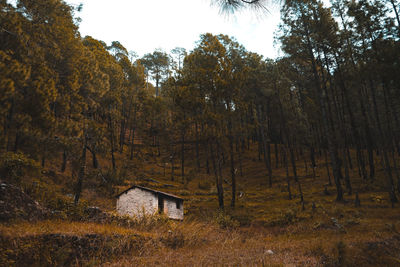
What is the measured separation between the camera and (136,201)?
1947 cm

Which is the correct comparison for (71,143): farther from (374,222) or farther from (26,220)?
(374,222)

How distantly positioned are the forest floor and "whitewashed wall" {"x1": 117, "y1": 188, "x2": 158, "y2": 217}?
1154 millimetres

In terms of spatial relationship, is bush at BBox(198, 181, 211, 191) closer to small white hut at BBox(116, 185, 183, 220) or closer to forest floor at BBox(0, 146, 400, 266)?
forest floor at BBox(0, 146, 400, 266)

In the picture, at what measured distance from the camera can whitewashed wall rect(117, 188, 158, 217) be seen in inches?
754

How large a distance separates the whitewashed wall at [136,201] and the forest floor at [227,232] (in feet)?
3.79

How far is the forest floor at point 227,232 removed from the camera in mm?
6602

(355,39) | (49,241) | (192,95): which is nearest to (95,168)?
(192,95)

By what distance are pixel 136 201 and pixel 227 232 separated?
9223 millimetres

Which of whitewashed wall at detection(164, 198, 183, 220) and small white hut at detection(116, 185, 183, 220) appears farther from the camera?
whitewashed wall at detection(164, 198, 183, 220)

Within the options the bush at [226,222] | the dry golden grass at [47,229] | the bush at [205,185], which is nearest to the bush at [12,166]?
the dry golden grass at [47,229]

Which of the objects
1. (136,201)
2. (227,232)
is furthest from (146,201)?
(227,232)

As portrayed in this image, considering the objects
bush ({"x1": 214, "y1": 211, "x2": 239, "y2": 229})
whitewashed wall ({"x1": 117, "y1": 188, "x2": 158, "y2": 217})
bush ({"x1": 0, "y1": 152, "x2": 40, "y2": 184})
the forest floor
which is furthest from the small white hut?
bush ({"x1": 0, "y1": 152, "x2": 40, "y2": 184})

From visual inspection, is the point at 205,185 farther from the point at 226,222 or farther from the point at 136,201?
the point at 226,222

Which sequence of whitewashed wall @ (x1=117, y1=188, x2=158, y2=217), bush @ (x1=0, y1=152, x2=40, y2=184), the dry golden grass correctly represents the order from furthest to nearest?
whitewashed wall @ (x1=117, y1=188, x2=158, y2=217)
bush @ (x1=0, y1=152, x2=40, y2=184)
the dry golden grass
